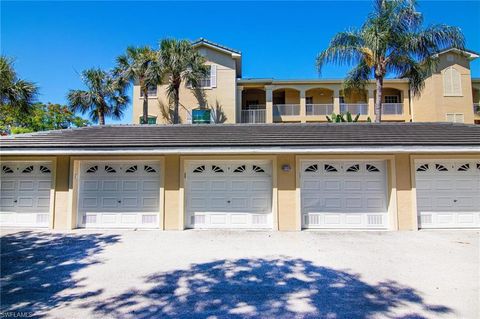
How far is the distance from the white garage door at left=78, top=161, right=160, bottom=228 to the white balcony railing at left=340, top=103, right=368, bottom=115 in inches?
686

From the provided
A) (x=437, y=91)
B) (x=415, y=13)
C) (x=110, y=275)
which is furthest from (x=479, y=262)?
(x=437, y=91)

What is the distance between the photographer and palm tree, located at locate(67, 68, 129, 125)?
19031 mm

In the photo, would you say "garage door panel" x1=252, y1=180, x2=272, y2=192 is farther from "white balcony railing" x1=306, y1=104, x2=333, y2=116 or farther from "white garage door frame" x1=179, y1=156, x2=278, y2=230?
"white balcony railing" x1=306, y1=104, x2=333, y2=116

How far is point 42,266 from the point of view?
5.21 m

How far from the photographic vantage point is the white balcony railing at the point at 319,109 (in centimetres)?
2147

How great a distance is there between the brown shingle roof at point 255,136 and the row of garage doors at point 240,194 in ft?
2.46

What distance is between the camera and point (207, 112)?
19.6 metres

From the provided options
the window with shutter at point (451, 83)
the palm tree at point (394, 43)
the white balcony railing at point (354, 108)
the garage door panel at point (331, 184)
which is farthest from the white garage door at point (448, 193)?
the window with shutter at point (451, 83)

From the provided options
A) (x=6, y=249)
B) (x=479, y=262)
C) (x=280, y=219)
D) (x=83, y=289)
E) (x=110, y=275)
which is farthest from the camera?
(x=280, y=219)

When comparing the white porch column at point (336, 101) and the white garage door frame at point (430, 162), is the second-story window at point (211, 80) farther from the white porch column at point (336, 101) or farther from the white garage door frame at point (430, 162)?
the white garage door frame at point (430, 162)

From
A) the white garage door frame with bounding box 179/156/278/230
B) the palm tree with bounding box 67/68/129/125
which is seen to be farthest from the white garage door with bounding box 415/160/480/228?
the palm tree with bounding box 67/68/129/125

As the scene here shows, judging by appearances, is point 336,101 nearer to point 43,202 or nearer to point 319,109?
point 319,109

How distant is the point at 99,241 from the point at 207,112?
13888 mm

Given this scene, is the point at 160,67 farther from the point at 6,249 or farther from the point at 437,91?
the point at 437,91
